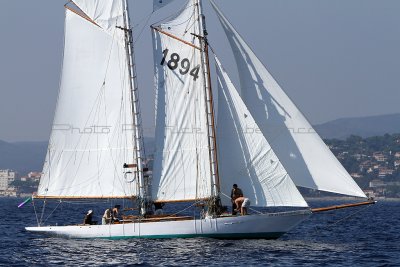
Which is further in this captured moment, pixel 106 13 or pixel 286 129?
pixel 106 13

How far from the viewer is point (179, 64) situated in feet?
179

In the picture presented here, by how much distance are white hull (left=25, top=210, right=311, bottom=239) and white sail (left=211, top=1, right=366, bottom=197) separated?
2.53 meters

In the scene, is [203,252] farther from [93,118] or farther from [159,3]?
[159,3]

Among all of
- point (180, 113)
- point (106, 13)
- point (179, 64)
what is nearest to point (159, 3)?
point (179, 64)

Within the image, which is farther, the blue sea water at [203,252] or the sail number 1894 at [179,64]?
the sail number 1894 at [179,64]

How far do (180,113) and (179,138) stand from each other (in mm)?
1409

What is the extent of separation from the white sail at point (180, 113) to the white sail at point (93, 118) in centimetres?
222

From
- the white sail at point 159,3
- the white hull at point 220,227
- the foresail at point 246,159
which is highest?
the white sail at point 159,3

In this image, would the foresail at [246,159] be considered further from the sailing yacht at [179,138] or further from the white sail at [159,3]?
the white sail at [159,3]

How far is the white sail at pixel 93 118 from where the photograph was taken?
184ft

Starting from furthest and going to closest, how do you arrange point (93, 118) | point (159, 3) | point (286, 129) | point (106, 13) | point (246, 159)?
point (93, 118) < point (106, 13) < point (159, 3) < point (246, 159) < point (286, 129)

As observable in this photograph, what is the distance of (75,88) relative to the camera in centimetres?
5634

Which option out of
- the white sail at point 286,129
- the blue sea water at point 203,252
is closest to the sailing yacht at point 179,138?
the white sail at point 286,129

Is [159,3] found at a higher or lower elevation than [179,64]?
higher
